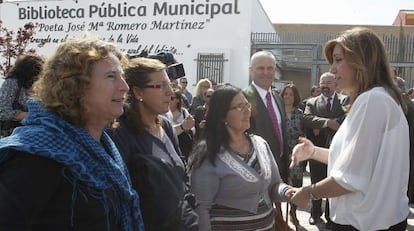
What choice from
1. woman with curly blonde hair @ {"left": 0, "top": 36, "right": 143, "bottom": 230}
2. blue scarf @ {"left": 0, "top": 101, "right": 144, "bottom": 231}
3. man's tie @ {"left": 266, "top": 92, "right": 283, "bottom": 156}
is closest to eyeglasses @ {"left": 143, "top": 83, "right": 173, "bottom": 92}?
woman with curly blonde hair @ {"left": 0, "top": 36, "right": 143, "bottom": 230}

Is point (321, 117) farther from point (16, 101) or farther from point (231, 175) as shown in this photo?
point (16, 101)

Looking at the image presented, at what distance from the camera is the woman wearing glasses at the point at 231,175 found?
2.66m

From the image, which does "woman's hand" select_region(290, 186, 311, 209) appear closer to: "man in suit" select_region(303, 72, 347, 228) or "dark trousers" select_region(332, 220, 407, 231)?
"dark trousers" select_region(332, 220, 407, 231)

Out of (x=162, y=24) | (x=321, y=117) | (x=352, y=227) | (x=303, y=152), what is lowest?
(x=352, y=227)

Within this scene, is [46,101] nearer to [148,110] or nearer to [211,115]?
[148,110]

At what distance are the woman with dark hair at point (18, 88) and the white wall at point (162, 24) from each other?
1219cm

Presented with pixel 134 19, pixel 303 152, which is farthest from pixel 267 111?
pixel 134 19

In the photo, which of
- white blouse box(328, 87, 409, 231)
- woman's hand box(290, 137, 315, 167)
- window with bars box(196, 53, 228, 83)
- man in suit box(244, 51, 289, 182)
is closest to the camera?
white blouse box(328, 87, 409, 231)

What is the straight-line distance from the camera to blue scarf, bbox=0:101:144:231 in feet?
4.80

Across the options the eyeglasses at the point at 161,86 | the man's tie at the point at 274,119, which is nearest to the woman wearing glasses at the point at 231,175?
the eyeglasses at the point at 161,86

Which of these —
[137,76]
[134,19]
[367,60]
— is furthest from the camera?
[134,19]

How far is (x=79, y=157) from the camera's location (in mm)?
1557

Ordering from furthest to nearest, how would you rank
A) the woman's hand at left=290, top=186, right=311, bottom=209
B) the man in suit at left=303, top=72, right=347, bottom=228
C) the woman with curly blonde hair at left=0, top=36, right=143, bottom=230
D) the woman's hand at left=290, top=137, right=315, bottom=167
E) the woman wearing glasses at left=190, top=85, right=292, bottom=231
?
the man in suit at left=303, top=72, right=347, bottom=228 → the woman's hand at left=290, top=137, right=315, bottom=167 → the woman wearing glasses at left=190, top=85, right=292, bottom=231 → the woman's hand at left=290, top=186, right=311, bottom=209 → the woman with curly blonde hair at left=0, top=36, right=143, bottom=230

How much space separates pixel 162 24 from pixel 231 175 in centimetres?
1535
